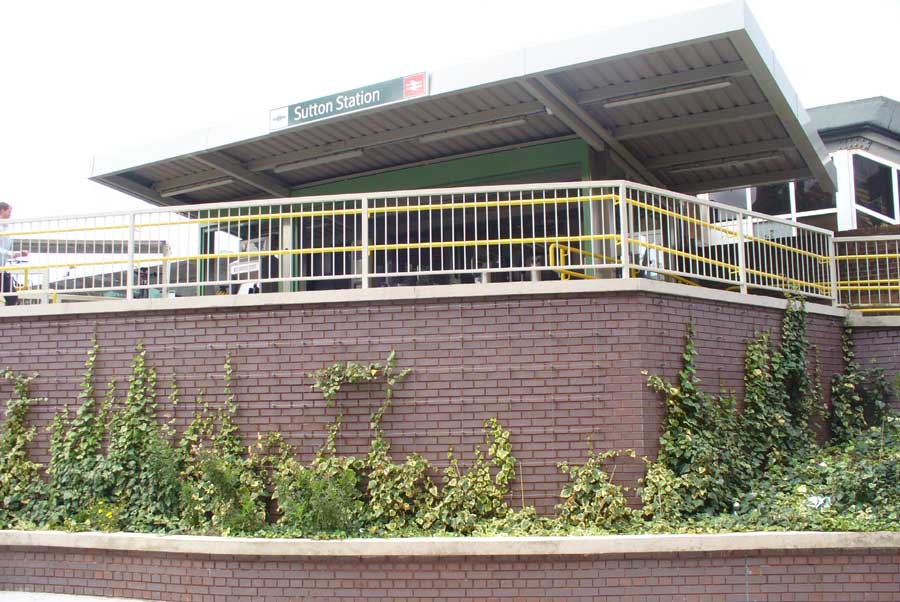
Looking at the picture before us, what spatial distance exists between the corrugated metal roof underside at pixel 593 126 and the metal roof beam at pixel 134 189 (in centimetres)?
12

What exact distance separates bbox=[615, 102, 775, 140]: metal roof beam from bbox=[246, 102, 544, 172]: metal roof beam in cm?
168

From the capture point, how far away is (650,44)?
8945 mm

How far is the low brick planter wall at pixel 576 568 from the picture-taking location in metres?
6.71

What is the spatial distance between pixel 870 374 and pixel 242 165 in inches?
389

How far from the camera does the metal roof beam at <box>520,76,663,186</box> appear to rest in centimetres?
1004

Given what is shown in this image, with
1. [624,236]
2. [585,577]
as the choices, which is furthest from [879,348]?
[585,577]

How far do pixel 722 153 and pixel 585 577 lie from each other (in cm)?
825

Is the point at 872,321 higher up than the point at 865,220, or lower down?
lower down

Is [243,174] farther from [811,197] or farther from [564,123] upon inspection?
[811,197]

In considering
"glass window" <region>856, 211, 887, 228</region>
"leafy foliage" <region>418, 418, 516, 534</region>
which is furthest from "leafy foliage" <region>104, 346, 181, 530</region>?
"glass window" <region>856, 211, 887, 228</region>

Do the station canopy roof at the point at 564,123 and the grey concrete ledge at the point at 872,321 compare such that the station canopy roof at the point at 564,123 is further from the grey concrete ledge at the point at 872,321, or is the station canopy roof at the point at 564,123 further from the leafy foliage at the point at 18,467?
the leafy foliage at the point at 18,467

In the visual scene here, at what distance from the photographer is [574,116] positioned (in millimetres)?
11008

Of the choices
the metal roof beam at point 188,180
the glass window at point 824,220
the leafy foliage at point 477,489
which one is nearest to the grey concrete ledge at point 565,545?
the leafy foliage at point 477,489

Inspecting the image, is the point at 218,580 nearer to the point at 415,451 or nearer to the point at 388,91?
the point at 415,451
